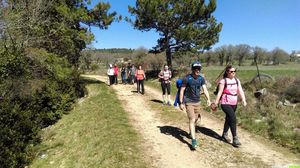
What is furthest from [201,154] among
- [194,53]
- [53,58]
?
[194,53]

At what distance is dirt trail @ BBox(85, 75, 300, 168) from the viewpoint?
21.6 ft

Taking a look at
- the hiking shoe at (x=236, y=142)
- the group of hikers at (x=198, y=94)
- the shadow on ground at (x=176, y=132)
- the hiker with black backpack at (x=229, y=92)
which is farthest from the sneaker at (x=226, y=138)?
the shadow on ground at (x=176, y=132)

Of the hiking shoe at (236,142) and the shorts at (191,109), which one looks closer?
the shorts at (191,109)

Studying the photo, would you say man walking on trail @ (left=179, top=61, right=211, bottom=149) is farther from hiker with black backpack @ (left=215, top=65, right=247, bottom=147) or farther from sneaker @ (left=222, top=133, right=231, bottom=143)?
sneaker @ (left=222, top=133, right=231, bottom=143)

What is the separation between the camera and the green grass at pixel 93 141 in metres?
7.34

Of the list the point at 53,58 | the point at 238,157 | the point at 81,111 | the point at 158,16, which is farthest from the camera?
the point at 158,16

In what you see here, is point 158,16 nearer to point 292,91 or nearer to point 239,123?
point 292,91

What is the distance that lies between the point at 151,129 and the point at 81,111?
6560 millimetres

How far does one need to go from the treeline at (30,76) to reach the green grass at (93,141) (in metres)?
0.87

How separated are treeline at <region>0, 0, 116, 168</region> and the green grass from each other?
0.87 m

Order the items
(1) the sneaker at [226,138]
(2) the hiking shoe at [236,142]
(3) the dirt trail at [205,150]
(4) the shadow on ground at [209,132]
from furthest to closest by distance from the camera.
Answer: (4) the shadow on ground at [209,132] → (1) the sneaker at [226,138] → (2) the hiking shoe at [236,142] → (3) the dirt trail at [205,150]

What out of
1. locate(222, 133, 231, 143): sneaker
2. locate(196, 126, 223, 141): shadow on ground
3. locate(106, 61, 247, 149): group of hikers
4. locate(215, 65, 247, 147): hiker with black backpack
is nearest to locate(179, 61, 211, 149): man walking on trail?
locate(106, 61, 247, 149): group of hikers

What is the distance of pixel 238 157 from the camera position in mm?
6871

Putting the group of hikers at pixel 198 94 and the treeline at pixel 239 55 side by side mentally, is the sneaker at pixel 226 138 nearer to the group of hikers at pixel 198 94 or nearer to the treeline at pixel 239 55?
the group of hikers at pixel 198 94
